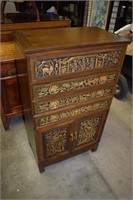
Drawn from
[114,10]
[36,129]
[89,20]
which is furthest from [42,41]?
[114,10]

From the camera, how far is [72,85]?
84 centimetres

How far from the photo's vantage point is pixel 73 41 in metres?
0.76

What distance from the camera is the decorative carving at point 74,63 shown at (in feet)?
2.33

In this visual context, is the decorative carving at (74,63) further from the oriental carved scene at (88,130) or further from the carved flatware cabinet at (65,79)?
the oriental carved scene at (88,130)

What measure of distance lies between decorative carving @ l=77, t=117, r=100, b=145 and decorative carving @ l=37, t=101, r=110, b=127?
0.12 m

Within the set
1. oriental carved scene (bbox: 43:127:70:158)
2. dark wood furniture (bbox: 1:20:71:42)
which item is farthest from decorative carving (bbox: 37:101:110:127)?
dark wood furniture (bbox: 1:20:71:42)

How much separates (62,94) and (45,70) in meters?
0.18

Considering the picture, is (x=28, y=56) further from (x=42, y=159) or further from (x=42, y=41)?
(x=42, y=159)

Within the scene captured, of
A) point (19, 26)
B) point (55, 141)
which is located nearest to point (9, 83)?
point (19, 26)

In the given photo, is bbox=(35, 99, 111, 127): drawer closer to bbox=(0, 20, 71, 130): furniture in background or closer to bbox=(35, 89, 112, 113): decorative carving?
bbox=(35, 89, 112, 113): decorative carving

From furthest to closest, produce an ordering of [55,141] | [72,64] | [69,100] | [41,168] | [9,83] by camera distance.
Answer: [9,83]
[41,168]
[55,141]
[69,100]
[72,64]

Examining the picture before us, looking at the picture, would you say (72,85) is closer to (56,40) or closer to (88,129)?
(56,40)

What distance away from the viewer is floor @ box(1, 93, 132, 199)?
115 centimetres

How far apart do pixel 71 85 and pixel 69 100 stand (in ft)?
0.34
